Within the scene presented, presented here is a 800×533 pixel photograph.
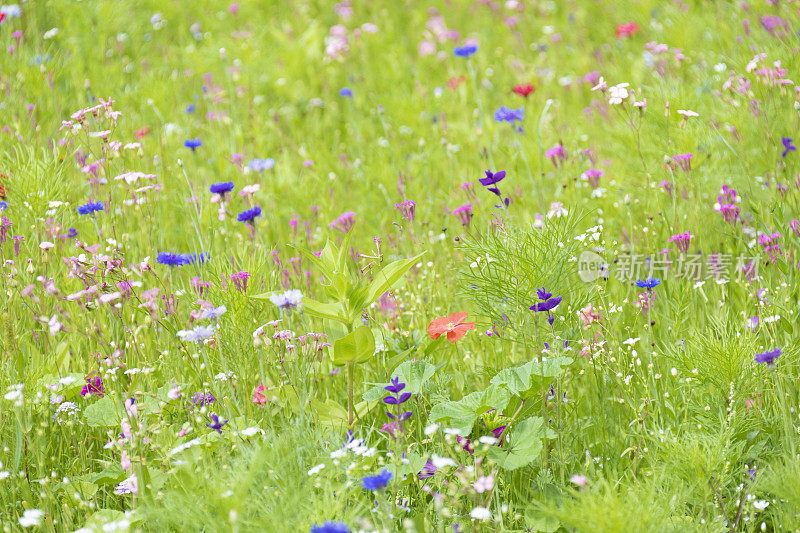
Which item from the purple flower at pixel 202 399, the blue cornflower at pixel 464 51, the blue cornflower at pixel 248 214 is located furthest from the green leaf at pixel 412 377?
the blue cornflower at pixel 464 51

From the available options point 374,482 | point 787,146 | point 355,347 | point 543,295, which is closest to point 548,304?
point 543,295

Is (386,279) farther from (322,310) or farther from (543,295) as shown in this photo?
(543,295)

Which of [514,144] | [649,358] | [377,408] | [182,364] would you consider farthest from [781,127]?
[182,364]

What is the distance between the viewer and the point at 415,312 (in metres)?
2.73

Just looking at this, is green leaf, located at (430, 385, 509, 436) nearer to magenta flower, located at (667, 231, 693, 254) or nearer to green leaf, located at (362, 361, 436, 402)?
green leaf, located at (362, 361, 436, 402)

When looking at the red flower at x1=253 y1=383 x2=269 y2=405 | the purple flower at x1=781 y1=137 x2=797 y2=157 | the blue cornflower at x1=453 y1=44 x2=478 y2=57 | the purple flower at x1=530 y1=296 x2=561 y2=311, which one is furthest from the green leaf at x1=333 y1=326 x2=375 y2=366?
the blue cornflower at x1=453 y1=44 x2=478 y2=57

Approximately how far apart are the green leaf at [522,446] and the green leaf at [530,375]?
3.3 inches

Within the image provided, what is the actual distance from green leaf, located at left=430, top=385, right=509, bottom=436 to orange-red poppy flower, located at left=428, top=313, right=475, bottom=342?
20 centimetres

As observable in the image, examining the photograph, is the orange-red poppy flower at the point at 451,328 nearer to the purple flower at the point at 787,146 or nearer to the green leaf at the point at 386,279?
the green leaf at the point at 386,279

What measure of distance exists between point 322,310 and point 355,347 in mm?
154

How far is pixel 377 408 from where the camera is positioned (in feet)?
7.82

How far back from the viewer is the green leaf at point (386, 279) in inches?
84.4

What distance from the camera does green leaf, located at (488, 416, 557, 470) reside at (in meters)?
1.90

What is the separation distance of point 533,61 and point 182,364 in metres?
4.08
